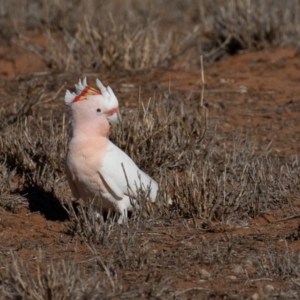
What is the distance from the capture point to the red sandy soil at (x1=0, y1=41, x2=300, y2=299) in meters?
5.10

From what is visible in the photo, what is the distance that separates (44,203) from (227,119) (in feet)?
8.08

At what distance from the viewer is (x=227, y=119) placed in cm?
797

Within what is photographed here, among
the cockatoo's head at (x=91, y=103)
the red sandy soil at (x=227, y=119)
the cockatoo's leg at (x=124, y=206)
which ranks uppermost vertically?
the cockatoo's head at (x=91, y=103)

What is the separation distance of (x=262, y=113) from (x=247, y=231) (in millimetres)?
2893

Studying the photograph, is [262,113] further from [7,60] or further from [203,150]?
[7,60]

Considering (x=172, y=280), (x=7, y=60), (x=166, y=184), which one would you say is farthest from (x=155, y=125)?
(x=7, y=60)

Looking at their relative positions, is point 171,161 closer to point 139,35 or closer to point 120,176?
point 120,176

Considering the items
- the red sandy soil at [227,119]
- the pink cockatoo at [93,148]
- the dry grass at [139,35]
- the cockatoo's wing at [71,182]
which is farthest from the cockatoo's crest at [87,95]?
the dry grass at [139,35]

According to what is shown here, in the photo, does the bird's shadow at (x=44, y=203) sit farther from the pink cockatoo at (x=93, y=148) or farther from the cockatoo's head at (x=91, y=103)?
the cockatoo's head at (x=91, y=103)

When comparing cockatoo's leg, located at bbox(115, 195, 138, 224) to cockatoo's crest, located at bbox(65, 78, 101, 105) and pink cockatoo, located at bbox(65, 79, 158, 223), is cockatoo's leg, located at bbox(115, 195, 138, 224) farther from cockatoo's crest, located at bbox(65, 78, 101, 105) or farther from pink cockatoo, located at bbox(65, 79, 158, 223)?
cockatoo's crest, located at bbox(65, 78, 101, 105)

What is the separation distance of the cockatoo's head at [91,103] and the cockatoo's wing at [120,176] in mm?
246

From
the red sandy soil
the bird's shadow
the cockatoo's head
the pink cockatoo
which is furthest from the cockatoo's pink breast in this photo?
the bird's shadow

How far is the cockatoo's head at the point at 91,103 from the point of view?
529 cm

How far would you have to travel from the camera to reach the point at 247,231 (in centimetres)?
544
